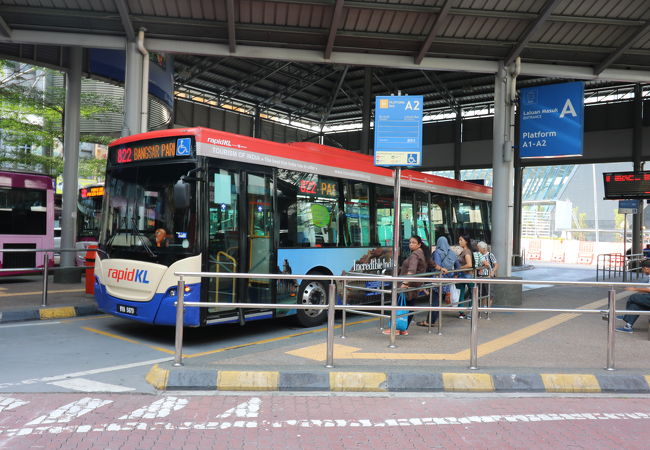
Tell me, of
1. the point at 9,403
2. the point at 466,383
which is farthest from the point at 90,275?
the point at 466,383

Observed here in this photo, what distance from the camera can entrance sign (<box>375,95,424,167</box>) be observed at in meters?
7.59

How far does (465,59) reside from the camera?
12.0 meters

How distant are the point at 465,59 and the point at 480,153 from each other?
1869 cm

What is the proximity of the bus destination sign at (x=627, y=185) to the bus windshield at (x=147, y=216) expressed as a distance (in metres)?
18.0

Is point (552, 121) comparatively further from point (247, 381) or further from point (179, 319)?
point (179, 319)

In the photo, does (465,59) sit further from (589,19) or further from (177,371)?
(177,371)

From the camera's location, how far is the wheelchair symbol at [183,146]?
7441 millimetres

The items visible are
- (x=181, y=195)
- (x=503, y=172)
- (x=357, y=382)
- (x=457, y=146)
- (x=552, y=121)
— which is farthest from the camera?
(x=457, y=146)

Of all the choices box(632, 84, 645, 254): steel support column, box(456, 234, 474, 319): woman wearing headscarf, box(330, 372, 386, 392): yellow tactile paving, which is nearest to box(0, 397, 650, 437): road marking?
box(330, 372, 386, 392): yellow tactile paving

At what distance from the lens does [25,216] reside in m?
15.2

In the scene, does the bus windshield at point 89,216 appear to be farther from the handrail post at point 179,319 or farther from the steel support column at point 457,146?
the steel support column at point 457,146

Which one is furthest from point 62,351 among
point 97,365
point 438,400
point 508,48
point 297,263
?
point 508,48

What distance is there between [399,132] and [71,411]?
5.45 metres

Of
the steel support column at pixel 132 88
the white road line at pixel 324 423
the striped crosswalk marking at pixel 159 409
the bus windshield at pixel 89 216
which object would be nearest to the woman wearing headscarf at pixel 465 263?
the white road line at pixel 324 423
